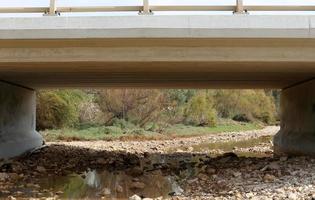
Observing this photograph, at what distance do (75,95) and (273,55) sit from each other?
26.3m

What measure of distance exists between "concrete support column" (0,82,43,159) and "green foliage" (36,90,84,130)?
10.7 meters

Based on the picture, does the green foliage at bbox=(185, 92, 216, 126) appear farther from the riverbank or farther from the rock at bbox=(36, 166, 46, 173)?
the rock at bbox=(36, 166, 46, 173)

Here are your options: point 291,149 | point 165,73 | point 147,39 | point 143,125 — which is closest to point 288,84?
point 291,149

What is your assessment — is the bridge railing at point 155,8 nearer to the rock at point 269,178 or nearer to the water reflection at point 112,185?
the rock at point 269,178

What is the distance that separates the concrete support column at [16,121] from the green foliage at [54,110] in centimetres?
1069

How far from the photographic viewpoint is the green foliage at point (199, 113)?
41375 millimetres

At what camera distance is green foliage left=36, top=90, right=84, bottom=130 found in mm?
30703

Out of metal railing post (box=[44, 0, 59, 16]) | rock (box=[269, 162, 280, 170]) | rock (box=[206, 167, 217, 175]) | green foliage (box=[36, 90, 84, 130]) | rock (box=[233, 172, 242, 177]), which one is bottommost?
rock (box=[206, 167, 217, 175])

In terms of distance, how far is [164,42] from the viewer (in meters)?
10.4

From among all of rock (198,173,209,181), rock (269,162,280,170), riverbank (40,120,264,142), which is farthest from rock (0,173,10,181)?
riverbank (40,120,264,142)

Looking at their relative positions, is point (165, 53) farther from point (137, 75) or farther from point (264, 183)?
point (137, 75)

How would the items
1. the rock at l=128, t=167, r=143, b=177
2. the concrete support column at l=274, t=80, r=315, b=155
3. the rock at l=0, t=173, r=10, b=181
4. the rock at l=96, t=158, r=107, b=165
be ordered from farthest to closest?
1. the rock at l=96, t=158, r=107, b=165
2. the concrete support column at l=274, t=80, r=315, b=155
3. the rock at l=128, t=167, r=143, b=177
4. the rock at l=0, t=173, r=10, b=181

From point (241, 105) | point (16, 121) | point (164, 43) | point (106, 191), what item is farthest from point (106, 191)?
point (241, 105)

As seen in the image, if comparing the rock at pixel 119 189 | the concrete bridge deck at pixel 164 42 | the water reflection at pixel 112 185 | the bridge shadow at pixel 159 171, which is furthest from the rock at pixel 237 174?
the rock at pixel 119 189
